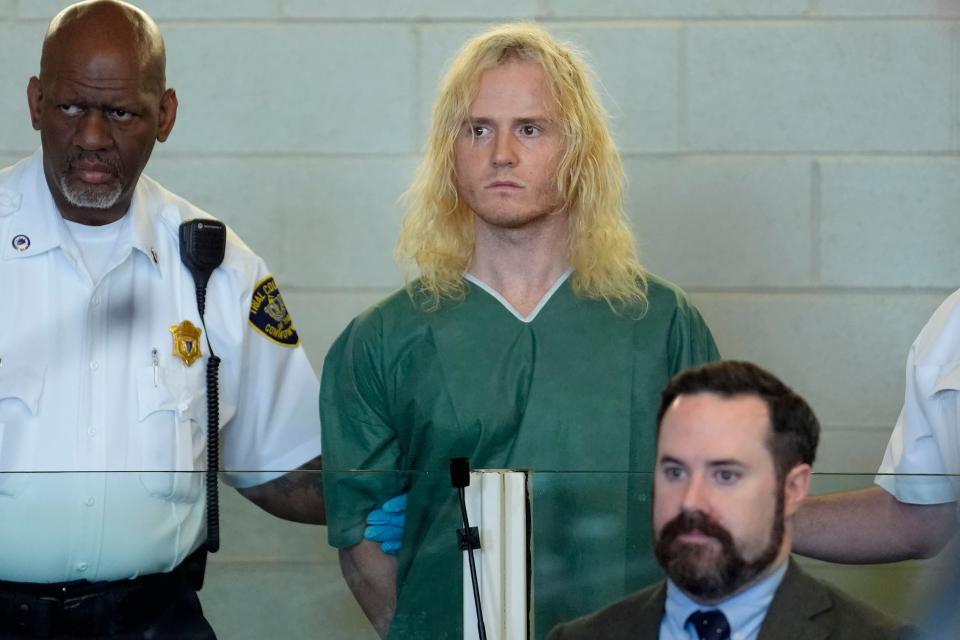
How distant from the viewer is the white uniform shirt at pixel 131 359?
6.69 ft

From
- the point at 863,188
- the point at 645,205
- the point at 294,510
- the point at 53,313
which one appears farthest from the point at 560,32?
the point at 294,510

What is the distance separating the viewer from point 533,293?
200cm

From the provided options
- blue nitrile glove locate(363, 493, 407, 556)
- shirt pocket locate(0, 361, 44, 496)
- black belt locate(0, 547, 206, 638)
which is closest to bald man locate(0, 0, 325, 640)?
shirt pocket locate(0, 361, 44, 496)

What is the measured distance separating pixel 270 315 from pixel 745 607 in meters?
1.06

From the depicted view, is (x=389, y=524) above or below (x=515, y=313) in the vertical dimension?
below

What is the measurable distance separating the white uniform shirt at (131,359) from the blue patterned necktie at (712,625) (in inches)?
32.0

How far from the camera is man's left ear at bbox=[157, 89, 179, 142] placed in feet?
7.22

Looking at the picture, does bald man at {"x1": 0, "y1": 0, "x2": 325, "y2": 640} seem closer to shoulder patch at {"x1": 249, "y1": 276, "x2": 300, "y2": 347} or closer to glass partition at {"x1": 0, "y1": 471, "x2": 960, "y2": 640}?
shoulder patch at {"x1": 249, "y1": 276, "x2": 300, "y2": 347}

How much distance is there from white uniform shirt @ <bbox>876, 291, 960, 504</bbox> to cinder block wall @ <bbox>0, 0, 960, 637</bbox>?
1.10m

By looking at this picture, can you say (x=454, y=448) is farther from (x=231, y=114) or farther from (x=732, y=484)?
(x=231, y=114)

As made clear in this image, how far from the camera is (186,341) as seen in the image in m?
2.13

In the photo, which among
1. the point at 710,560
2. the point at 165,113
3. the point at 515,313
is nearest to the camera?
the point at 710,560

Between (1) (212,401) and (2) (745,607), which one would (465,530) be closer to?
(2) (745,607)

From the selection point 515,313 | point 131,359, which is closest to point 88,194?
point 131,359
